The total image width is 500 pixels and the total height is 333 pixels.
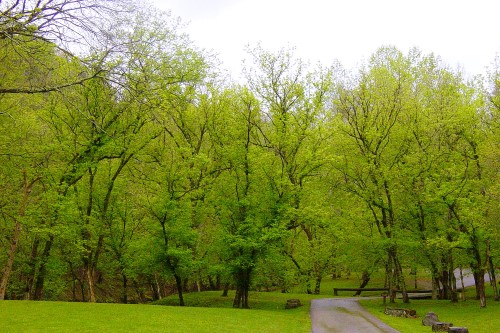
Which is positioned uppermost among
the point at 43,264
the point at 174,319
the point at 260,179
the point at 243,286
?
the point at 260,179

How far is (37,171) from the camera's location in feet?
79.7

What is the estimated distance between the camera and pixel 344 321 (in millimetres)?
19250

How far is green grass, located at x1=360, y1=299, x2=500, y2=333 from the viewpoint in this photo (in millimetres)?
17859

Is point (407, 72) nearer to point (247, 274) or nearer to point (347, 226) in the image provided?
point (347, 226)

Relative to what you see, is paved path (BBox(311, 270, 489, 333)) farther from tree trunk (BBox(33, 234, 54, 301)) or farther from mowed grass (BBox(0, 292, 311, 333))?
tree trunk (BBox(33, 234, 54, 301))

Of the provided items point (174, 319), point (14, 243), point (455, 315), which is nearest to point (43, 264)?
point (14, 243)

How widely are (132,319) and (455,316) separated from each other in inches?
611

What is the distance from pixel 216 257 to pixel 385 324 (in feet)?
45.3

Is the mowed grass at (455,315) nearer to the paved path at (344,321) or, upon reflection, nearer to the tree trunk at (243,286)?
the paved path at (344,321)

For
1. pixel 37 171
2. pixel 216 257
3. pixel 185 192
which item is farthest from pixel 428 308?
pixel 37 171

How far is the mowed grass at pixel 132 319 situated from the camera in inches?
577

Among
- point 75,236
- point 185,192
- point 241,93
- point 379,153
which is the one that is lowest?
point 75,236

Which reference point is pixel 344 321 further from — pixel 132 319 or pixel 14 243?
pixel 14 243

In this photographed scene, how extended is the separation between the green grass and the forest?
5.66ft
